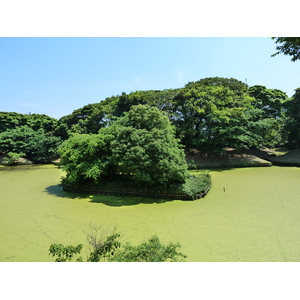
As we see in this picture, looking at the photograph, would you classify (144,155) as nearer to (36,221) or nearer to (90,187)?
(90,187)

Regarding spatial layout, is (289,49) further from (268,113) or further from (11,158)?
(11,158)

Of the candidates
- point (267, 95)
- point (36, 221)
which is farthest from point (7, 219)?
point (267, 95)

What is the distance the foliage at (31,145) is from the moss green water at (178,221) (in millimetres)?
14454

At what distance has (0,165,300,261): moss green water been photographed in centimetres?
547

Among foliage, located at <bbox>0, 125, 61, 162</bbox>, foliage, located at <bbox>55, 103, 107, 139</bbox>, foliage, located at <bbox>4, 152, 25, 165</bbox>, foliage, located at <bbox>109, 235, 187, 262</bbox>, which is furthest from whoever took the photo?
foliage, located at <bbox>55, 103, 107, 139</bbox>

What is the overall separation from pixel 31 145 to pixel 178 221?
2394 cm

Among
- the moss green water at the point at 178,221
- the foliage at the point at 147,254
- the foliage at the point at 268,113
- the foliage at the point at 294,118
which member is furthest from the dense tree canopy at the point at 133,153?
the foliage at the point at 294,118

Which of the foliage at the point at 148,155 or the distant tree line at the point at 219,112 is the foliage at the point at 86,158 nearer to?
the foliage at the point at 148,155

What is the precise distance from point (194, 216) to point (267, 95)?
2305 cm

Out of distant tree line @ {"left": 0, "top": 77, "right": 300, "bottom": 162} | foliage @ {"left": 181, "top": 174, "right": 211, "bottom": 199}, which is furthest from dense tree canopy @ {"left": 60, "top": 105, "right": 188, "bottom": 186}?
distant tree line @ {"left": 0, "top": 77, "right": 300, "bottom": 162}

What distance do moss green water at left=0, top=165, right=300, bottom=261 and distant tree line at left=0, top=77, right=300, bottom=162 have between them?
887 cm

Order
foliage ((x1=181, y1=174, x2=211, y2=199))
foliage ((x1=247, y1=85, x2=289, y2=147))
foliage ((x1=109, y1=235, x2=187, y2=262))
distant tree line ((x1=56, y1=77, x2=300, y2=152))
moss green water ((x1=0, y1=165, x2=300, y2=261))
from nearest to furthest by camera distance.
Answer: foliage ((x1=109, y1=235, x2=187, y2=262)), moss green water ((x1=0, y1=165, x2=300, y2=261)), foliage ((x1=181, y1=174, x2=211, y2=199)), distant tree line ((x1=56, y1=77, x2=300, y2=152)), foliage ((x1=247, y1=85, x2=289, y2=147))

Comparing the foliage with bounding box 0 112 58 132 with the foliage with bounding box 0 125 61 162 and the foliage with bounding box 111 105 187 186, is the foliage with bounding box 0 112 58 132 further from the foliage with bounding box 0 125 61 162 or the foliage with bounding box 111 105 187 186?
the foliage with bounding box 111 105 187 186

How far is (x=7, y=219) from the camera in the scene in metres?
7.89
